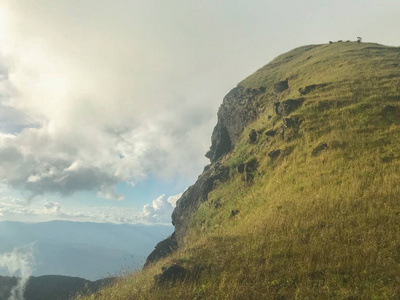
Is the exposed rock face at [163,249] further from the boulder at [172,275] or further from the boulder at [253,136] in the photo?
the boulder at [172,275]

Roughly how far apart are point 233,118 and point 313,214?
35.0 metres

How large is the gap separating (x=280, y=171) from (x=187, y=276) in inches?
553

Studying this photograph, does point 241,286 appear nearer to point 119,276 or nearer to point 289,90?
point 119,276

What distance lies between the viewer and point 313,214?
1245cm

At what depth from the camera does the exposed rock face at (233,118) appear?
1692 inches

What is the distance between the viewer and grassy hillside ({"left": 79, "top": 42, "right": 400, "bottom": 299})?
7680 mm

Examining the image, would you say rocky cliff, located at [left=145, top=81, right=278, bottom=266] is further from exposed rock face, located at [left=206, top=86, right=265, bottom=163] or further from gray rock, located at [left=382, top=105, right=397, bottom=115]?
gray rock, located at [left=382, top=105, right=397, bottom=115]

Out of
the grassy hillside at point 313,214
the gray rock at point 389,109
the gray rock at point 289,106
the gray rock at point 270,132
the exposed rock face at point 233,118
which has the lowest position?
the grassy hillside at point 313,214

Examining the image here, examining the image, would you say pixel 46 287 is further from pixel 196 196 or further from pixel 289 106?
pixel 289 106

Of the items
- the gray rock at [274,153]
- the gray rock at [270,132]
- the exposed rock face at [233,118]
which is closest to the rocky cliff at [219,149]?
the exposed rock face at [233,118]

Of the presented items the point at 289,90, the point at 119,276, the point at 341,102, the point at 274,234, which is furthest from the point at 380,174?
the point at 289,90

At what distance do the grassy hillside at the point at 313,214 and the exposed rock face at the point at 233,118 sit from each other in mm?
9664

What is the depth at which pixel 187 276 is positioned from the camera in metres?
9.70


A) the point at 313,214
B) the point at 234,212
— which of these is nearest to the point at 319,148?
the point at 234,212
